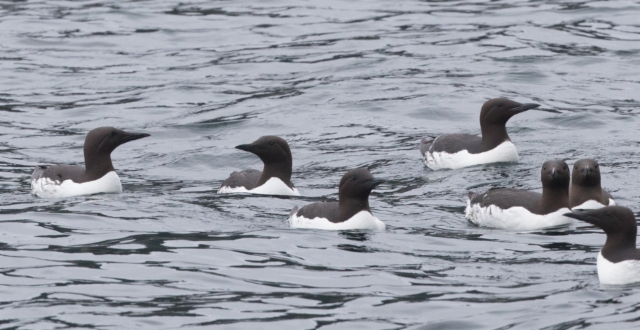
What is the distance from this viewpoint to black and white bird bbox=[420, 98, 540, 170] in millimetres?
16953

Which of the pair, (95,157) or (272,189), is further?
(95,157)

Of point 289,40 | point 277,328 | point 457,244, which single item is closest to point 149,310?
point 277,328

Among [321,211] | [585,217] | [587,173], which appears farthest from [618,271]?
[321,211]

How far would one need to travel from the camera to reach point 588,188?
13.4 meters

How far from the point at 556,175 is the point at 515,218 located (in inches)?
26.2

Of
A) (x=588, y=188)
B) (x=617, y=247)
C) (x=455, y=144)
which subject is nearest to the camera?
(x=617, y=247)

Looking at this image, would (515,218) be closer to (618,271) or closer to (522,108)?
(618,271)

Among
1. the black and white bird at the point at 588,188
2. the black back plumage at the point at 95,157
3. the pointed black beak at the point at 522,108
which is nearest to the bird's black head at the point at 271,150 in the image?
the black back plumage at the point at 95,157

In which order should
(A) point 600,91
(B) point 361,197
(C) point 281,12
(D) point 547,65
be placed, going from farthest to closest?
(C) point 281,12 → (D) point 547,65 → (A) point 600,91 → (B) point 361,197

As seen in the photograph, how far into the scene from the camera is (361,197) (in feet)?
42.3

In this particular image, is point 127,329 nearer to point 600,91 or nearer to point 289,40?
point 600,91

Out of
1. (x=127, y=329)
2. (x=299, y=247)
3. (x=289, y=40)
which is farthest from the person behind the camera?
Answer: (x=289, y=40)

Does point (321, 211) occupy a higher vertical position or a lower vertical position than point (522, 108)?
lower

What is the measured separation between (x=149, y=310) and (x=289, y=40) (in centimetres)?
1751
